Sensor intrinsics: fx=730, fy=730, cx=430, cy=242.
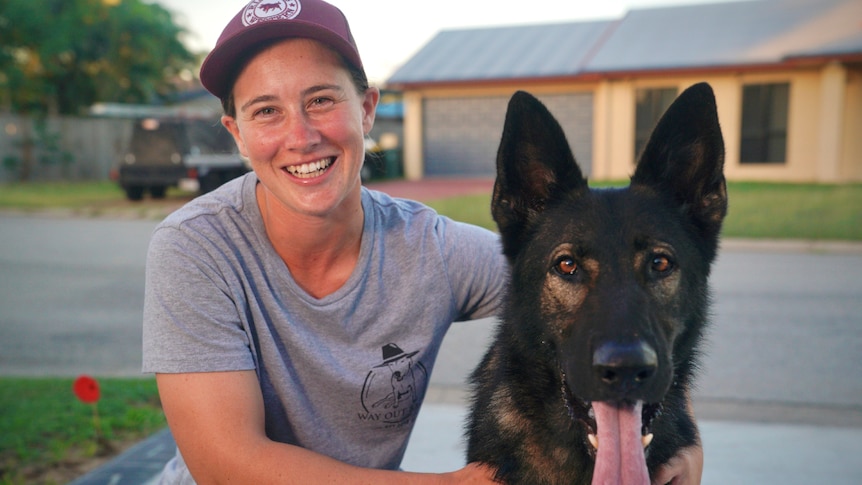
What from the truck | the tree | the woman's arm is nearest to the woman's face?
the woman's arm

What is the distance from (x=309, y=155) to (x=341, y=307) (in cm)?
48

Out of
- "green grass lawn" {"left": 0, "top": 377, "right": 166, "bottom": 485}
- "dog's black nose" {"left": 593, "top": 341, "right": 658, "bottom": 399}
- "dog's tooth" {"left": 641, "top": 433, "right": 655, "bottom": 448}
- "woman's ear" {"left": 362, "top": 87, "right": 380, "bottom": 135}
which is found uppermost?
"woman's ear" {"left": 362, "top": 87, "right": 380, "bottom": 135}

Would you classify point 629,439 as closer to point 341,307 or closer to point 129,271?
point 341,307

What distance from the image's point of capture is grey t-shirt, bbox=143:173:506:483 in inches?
80.7

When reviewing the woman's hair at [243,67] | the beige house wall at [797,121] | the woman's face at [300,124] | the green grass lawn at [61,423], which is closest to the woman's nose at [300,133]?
the woman's face at [300,124]

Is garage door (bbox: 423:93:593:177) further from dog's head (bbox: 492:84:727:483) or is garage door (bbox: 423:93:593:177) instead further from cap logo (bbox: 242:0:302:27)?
cap logo (bbox: 242:0:302:27)

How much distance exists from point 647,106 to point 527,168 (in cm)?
1889

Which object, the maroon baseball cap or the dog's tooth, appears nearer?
the dog's tooth

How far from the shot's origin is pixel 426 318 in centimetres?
242

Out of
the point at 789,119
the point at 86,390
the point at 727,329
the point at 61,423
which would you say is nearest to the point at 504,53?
the point at 789,119

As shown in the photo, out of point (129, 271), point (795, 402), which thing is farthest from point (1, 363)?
point (795, 402)

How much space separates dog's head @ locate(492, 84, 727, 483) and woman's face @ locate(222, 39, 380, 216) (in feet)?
1.64

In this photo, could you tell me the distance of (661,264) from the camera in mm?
2064

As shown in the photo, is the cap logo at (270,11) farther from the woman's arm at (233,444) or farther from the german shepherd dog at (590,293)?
the woman's arm at (233,444)
